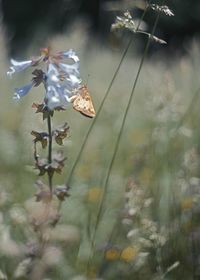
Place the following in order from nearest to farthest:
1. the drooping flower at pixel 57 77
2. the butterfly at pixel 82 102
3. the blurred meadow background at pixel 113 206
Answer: the drooping flower at pixel 57 77 < the butterfly at pixel 82 102 < the blurred meadow background at pixel 113 206

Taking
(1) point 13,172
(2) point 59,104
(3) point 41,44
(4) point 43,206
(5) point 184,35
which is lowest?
(5) point 184,35

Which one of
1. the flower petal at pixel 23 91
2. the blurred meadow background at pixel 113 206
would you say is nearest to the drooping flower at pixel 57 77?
the flower petal at pixel 23 91

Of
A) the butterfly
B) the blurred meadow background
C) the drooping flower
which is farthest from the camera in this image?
the blurred meadow background

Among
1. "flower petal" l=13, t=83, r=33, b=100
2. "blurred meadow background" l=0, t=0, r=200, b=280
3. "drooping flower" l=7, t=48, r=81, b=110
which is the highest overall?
"drooping flower" l=7, t=48, r=81, b=110

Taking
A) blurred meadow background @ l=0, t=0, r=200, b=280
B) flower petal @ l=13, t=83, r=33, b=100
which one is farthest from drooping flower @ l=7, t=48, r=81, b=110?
blurred meadow background @ l=0, t=0, r=200, b=280

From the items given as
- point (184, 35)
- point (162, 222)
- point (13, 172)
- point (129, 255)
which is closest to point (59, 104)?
point (129, 255)

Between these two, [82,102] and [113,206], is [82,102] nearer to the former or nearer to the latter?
[82,102]

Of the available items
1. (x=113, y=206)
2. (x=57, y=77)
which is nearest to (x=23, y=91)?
(x=57, y=77)

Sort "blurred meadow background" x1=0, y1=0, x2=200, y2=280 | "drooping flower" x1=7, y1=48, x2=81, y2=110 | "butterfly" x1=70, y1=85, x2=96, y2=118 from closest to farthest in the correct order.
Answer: "drooping flower" x1=7, y1=48, x2=81, y2=110 < "butterfly" x1=70, y1=85, x2=96, y2=118 < "blurred meadow background" x1=0, y1=0, x2=200, y2=280

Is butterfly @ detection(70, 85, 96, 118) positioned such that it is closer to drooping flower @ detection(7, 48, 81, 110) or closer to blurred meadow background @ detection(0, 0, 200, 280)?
drooping flower @ detection(7, 48, 81, 110)

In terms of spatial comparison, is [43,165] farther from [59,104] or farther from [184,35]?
[184,35]

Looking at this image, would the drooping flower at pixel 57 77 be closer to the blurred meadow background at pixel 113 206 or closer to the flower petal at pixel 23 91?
the flower petal at pixel 23 91
